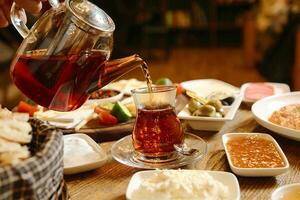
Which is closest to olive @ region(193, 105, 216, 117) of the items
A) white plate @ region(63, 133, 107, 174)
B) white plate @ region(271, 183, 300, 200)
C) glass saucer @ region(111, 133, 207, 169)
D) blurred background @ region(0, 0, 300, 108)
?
glass saucer @ region(111, 133, 207, 169)

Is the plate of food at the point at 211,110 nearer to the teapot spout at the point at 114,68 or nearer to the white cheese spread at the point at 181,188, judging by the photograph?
the teapot spout at the point at 114,68

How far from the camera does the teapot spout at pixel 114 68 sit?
1106mm

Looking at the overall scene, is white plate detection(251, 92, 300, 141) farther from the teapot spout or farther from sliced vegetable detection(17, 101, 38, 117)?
sliced vegetable detection(17, 101, 38, 117)

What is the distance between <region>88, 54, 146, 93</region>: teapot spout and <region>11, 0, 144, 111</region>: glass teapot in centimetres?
2

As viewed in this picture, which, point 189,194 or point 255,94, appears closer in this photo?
point 189,194

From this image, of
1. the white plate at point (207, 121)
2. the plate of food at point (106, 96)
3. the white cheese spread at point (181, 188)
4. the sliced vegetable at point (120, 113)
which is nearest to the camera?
the white cheese spread at point (181, 188)

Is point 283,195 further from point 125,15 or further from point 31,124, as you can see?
point 125,15

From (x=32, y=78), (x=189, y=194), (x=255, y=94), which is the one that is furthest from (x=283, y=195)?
(x=255, y=94)

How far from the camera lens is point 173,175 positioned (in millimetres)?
874

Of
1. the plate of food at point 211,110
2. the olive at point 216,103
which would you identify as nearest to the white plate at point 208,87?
the plate of food at point 211,110

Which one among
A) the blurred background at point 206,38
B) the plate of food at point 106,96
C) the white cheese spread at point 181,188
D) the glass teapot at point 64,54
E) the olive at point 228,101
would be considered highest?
the glass teapot at point 64,54

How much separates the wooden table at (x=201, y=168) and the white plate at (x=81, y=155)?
3cm

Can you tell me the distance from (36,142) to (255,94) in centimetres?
106

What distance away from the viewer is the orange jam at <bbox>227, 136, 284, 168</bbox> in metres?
1.02
